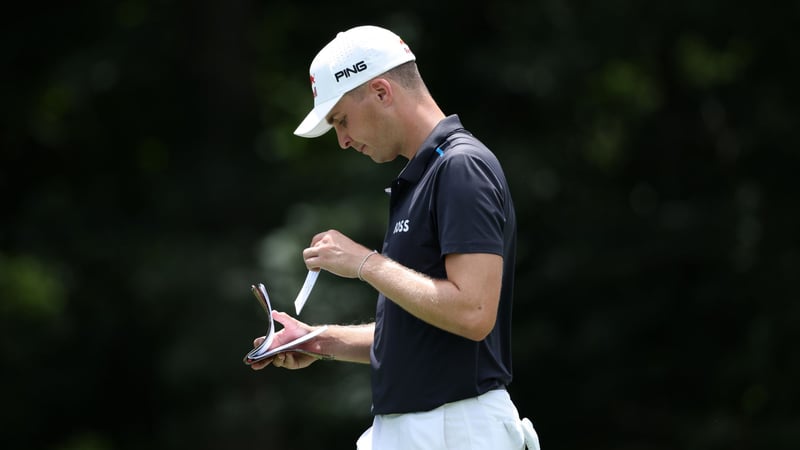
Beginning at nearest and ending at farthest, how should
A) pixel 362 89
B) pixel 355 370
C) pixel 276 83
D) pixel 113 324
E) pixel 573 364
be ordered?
pixel 362 89 < pixel 355 370 < pixel 573 364 < pixel 113 324 < pixel 276 83

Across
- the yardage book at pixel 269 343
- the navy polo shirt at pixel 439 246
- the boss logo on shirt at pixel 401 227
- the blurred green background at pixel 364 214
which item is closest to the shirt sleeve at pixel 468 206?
the navy polo shirt at pixel 439 246

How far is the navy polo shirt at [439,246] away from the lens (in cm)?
277

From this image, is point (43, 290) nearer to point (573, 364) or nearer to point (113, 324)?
point (113, 324)

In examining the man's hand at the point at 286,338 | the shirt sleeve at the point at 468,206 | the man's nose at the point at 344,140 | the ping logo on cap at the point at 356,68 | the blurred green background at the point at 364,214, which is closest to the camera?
the shirt sleeve at the point at 468,206

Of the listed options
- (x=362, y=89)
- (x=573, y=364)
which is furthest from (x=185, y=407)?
(x=362, y=89)

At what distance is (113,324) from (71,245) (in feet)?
2.97

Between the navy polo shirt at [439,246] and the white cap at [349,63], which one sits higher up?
the white cap at [349,63]

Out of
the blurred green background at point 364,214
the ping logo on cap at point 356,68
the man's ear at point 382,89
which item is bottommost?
the blurred green background at point 364,214

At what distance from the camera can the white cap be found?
9.81 feet

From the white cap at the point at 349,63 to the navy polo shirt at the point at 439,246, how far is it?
223 millimetres

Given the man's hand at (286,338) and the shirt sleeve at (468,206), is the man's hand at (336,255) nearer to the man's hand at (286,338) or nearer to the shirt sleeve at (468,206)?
the shirt sleeve at (468,206)

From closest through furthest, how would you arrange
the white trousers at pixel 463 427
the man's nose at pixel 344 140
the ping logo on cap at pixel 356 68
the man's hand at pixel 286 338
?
the white trousers at pixel 463 427, the ping logo on cap at pixel 356 68, the man's nose at pixel 344 140, the man's hand at pixel 286 338

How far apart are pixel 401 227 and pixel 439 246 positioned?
0.40ft

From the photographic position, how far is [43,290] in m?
10.6
